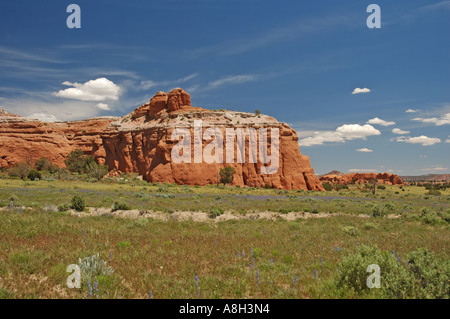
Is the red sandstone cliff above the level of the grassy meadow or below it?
above

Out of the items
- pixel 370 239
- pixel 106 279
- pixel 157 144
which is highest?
pixel 157 144

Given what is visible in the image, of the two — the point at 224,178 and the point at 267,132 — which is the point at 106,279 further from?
the point at 267,132

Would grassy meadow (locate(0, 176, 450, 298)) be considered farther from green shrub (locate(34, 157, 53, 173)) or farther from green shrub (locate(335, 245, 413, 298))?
green shrub (locate(34, 157, 53, 173))

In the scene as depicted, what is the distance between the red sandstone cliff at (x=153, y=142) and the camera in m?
65.3

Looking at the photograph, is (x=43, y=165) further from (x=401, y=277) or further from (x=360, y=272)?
(x=401, y=277)

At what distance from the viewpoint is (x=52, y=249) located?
7578 millimetres

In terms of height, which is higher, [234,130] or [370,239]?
[234,130]

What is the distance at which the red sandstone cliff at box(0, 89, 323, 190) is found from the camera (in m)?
65.3

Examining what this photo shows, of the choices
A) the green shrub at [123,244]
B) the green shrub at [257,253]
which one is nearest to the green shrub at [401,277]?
the green shrub at [257,253]

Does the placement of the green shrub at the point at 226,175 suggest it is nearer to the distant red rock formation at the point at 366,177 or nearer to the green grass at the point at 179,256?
the green grass at the point at 179,256

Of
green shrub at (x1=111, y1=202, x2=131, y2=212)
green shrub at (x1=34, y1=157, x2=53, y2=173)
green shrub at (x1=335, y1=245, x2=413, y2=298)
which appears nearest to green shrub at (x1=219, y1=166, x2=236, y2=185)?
green shrub at (x1=111, y1=202, x2=131, y2=212)
